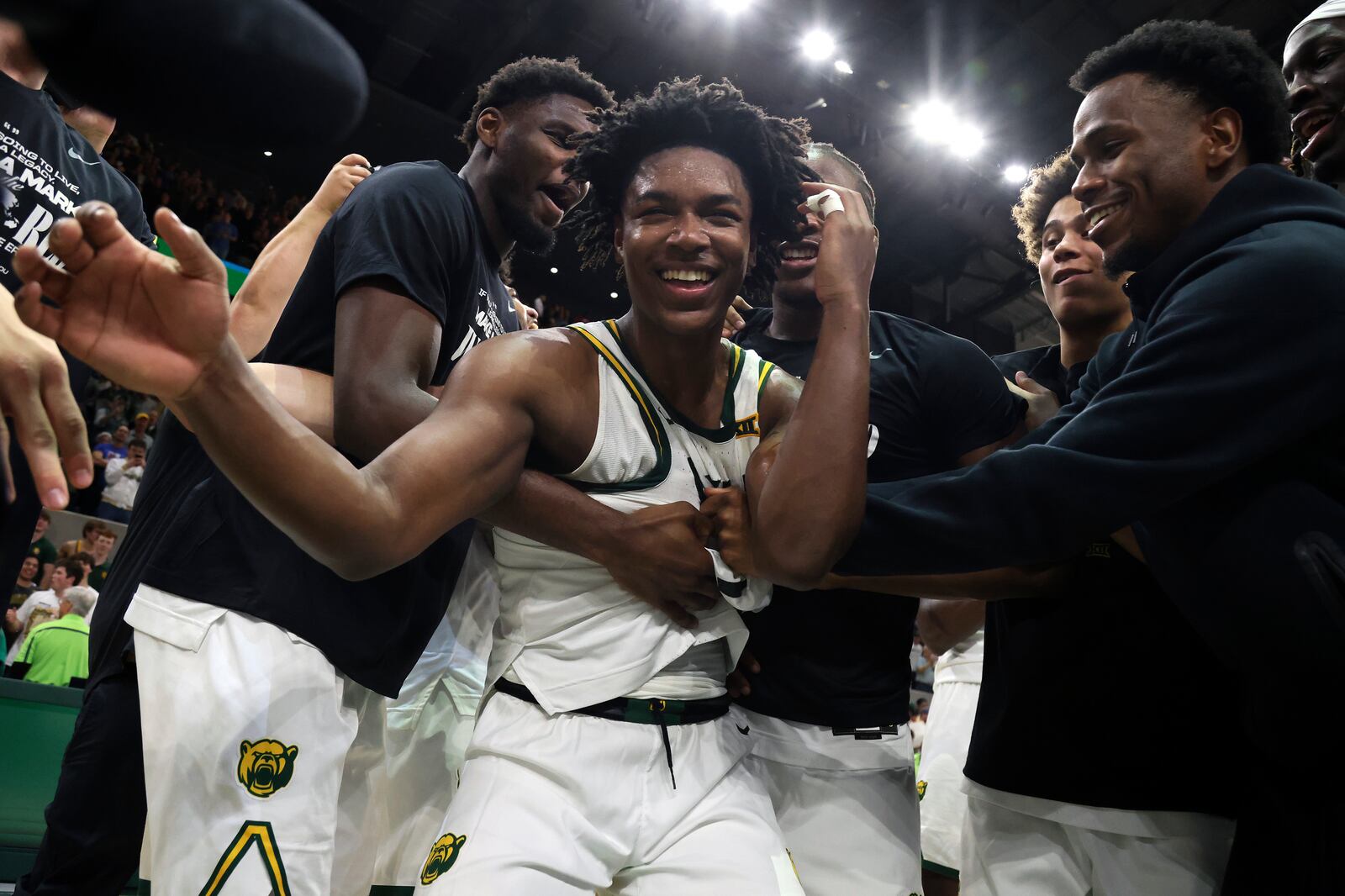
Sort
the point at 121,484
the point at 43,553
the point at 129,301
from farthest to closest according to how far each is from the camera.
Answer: the point at 121,484 < the point at 43,553 < the point at 129,301

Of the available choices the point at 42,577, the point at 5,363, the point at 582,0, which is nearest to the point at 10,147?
the point at 5,363

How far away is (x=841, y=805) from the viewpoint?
2.27 metres

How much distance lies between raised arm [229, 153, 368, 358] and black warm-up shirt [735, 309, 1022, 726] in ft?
4.35

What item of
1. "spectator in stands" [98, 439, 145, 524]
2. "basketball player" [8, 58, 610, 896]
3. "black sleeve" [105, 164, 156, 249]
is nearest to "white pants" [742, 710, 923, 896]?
"basketball player" [8, 58, 610, 896]

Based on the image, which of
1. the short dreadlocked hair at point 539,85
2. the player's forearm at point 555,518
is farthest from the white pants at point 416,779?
the short dreadlocked hair at point 539,85

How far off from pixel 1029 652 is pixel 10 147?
2.58m

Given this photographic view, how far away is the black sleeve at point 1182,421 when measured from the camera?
63.3 inches

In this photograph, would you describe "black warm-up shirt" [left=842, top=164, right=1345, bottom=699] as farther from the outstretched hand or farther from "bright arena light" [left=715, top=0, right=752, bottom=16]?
"bright arena light" [left=715, top=0, right=752, bottom=16]

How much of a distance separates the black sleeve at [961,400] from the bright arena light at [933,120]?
10.1 m

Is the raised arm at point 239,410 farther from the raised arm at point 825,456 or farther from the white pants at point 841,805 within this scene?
the white pants at point 841,805

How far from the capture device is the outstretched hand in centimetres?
108

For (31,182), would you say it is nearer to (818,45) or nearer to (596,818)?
(596,818)

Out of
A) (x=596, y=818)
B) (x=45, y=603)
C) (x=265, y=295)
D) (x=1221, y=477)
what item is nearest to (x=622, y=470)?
(x=596, y=818)

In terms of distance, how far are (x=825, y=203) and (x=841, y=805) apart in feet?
4.66
